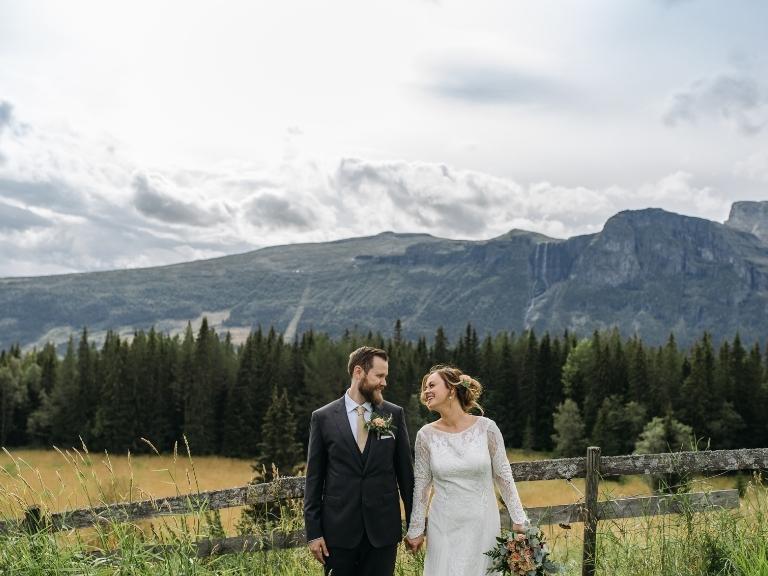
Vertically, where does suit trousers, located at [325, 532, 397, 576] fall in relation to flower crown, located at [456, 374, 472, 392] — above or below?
below

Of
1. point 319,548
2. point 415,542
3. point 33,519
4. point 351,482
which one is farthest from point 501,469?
point 33,519

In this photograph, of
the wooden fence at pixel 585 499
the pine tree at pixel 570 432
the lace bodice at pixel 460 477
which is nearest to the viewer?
the lace bodice at pixel 460 477

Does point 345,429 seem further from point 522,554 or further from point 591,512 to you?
point 591,512

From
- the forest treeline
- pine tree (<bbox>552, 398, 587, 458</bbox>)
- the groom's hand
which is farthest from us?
pine tree (<bbox>552, 398, 587, 458</bbox>)

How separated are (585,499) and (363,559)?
2.61 metres

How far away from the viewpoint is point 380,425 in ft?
18.1

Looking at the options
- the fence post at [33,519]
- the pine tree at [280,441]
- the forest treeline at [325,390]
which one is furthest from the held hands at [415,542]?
the forest treeline at [325,390]

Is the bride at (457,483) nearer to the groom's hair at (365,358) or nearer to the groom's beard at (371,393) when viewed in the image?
the groom's beard at (371,393)

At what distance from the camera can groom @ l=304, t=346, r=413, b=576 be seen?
554 cm

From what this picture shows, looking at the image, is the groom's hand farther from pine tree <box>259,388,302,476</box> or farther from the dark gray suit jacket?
pine tree <box>259,388,302,476</box>

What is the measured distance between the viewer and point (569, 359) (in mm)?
85250

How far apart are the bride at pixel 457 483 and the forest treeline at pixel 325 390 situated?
6894 centimetres

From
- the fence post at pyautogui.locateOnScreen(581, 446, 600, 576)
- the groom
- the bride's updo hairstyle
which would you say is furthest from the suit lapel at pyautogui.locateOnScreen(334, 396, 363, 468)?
the fence post at pyautogui.locateOnScreen(581, 446, 600, 576)

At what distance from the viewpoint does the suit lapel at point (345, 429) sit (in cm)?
563
